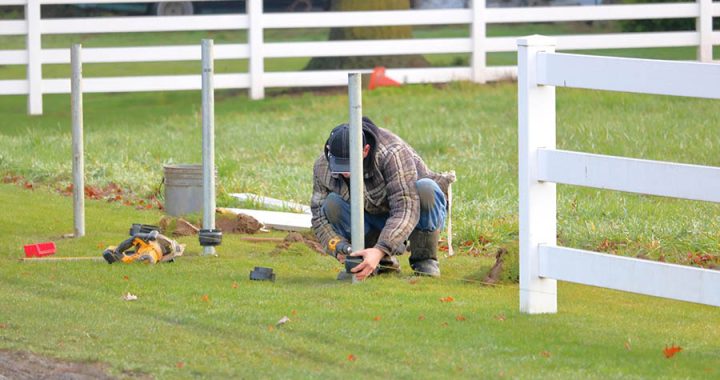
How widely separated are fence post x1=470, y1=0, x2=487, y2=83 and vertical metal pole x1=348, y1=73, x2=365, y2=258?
45.8ft

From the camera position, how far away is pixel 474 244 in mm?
9125

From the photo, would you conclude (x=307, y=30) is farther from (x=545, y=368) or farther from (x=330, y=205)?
(x=545, y=368)

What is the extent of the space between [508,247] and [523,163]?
1472mm

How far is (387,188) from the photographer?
285 inches

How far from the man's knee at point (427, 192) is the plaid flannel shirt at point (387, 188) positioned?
0.05 meters

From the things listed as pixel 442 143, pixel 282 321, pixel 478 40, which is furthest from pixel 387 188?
pixel 478 40

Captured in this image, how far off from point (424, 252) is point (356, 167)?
0.97 m

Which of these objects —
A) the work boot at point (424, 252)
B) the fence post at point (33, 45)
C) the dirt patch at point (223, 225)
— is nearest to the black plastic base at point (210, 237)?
the dirt patch at point (223, 225)

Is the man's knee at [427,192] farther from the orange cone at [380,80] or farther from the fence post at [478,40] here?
the fence post at [478,40]

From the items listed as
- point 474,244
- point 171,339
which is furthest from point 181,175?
point 171,339

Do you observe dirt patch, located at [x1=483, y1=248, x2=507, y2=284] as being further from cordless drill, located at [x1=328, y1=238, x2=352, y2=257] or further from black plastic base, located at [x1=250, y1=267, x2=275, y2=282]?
black plastic base, located at [x1=250, y1=267, x2=275, y2=282]

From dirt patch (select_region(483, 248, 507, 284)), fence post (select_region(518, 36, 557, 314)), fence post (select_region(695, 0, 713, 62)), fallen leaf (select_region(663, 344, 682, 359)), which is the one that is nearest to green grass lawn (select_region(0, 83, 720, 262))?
dirt patch (select_region(483, 248, 507, 284))

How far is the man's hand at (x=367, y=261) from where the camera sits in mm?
6934

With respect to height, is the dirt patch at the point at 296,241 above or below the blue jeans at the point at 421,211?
below
